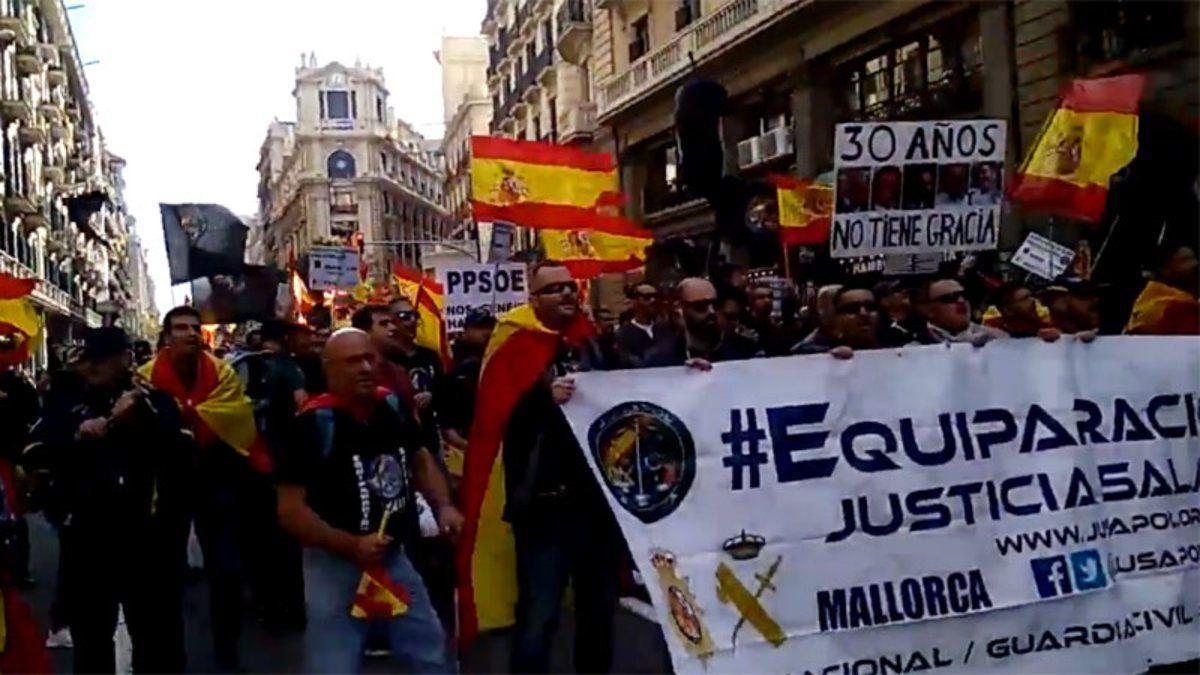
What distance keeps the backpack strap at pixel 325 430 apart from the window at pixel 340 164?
353 ft

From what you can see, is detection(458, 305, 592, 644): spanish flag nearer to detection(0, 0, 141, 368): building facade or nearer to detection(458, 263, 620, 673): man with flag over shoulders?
detection(458, 263, 620, 673): man with flag over shoulders

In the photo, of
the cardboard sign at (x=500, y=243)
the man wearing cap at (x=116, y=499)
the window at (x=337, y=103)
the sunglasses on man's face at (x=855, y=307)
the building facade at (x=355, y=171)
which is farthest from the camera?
the window at (x=337, y=103)

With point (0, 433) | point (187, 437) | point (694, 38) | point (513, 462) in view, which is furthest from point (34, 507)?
point (694, 38)

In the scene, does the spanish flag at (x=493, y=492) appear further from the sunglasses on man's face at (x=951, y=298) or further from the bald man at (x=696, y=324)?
the sunglasses on man's face at (x=951, y=298)

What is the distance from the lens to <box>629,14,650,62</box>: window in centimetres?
3008

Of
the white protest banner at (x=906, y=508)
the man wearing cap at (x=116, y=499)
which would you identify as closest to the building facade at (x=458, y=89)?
the man wearing cap at (x=116, y=499)

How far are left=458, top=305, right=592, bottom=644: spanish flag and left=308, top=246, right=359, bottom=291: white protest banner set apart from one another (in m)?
12.3

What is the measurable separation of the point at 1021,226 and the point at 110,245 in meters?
91.3

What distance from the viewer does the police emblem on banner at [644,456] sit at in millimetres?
4602

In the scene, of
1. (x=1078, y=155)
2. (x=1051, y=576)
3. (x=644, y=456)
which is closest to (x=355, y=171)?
(x=1078, y=155)

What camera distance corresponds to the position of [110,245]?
315ft

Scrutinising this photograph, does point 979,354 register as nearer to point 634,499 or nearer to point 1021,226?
point 634,499

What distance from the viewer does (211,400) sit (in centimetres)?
621

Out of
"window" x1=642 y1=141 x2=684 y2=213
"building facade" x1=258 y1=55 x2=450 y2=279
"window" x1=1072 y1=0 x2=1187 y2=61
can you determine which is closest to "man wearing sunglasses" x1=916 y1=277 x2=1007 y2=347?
"window" x1=1072 y1=0 x2=1187 y2=61
